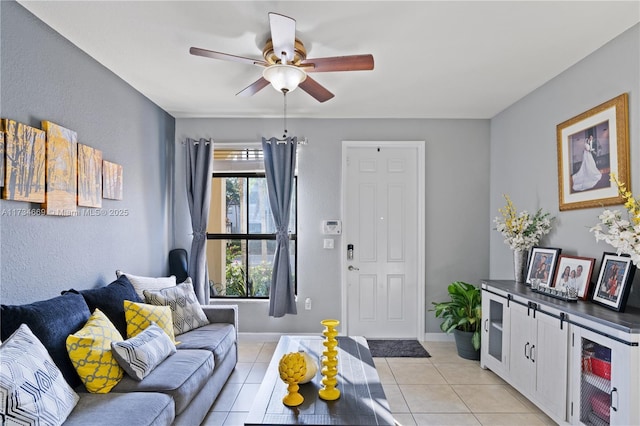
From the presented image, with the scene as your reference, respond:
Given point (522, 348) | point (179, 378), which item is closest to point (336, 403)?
point (179, 378)

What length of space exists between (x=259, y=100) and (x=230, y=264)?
1940 mm

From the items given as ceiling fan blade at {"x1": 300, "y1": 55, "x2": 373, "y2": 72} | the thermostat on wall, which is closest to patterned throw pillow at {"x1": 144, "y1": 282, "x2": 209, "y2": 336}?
the thermostat on wall

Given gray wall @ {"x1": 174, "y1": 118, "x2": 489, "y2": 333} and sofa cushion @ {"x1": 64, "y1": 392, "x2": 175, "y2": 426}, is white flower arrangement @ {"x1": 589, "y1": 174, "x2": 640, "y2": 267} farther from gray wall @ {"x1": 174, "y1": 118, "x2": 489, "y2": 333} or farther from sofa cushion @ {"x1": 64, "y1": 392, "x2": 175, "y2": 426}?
sofa cushion @ {"x1": 64, "y1": 392, "x2": 175, "y2": 426}

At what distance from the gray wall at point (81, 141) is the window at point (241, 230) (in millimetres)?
615

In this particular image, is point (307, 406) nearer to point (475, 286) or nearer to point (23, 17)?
point (23, 17)

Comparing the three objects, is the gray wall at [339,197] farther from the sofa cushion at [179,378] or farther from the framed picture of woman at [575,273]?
the sofa cushion at [179,378]

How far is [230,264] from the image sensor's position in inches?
169

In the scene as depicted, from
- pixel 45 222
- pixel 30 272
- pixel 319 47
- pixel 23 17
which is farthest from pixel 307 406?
pixel 23 17

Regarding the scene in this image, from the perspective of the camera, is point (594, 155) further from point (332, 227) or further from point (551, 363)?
point (332, 227)

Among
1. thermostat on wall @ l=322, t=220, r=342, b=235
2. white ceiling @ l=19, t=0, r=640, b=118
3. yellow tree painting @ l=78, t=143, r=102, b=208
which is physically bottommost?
thermostat on wall @ l=322, t=220, r=342, b=235

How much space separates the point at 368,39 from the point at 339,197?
2.02 meters

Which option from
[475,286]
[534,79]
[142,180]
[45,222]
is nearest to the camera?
[45,222]

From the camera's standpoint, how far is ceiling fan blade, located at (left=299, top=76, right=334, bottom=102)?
2.57 m

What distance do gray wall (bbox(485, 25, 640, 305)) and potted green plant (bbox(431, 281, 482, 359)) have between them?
0.51 meters
